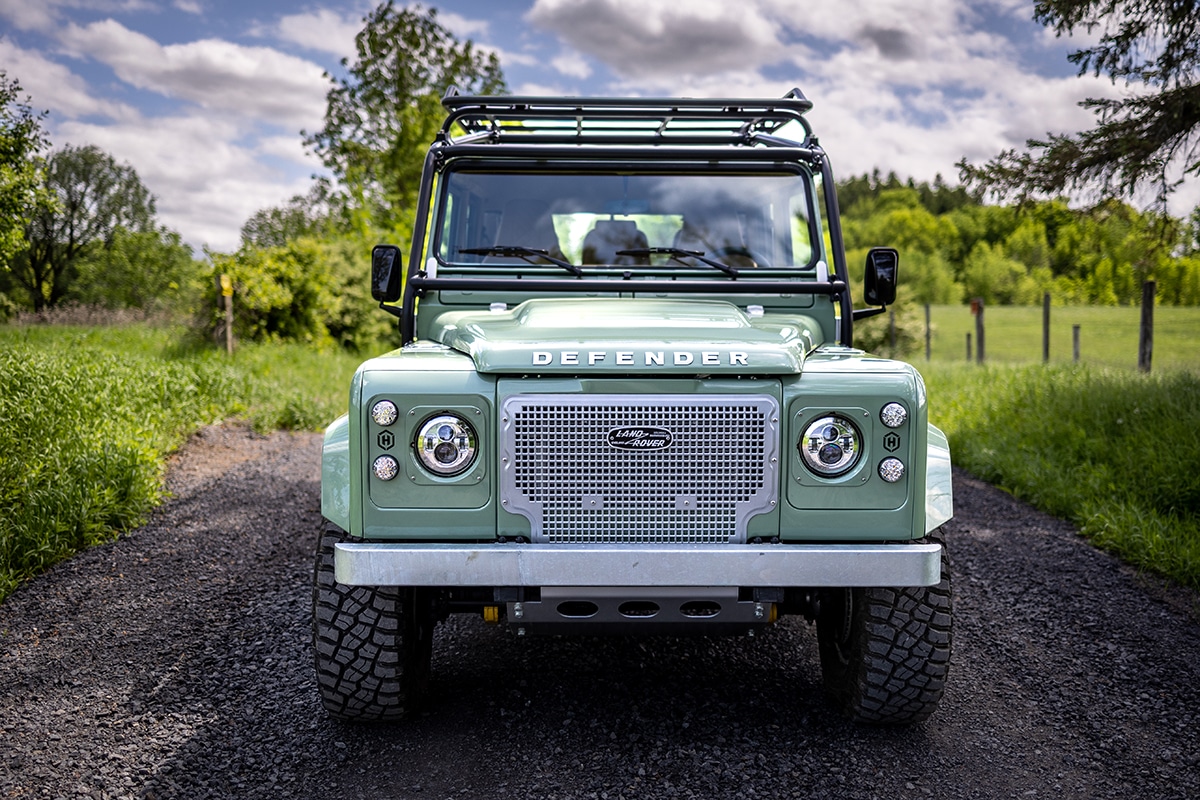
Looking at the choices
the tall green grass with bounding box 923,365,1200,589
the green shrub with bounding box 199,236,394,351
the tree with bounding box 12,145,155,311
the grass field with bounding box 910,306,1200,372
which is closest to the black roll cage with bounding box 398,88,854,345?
the tall green grass with bounding box 923,365,1200,589

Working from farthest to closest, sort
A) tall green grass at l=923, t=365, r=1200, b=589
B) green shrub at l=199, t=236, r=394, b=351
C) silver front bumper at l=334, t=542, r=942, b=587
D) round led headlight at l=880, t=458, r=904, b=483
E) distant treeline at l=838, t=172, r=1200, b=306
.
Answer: distant treeline at l=838, t=172, r=1200, b=306, green shrub at l=199, t=236, r=394, b=351, tall green grass at l=923, t=365, r=1200, b=589, round led headlight at l=880, t=458, r=904, b=483, silver front bumper at l=334, t=542, r=942, b=587

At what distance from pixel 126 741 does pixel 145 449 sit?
4.25m

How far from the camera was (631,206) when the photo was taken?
13.8ft

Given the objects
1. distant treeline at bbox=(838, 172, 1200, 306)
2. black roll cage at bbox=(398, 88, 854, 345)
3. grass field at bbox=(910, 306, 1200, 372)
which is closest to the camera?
black roll cage at bbox=(398, 88, 854, 345)

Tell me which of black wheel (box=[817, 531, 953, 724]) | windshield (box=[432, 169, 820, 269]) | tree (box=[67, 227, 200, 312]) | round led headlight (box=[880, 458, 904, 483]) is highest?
tree (box=[67, 227, 200, 312])

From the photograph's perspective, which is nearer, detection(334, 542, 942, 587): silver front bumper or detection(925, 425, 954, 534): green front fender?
detection(334, 542, 942, 587): silver front bumper

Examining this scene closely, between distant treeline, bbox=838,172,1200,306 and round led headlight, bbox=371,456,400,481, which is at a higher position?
distant treeline, bbox=838,172,1200,306

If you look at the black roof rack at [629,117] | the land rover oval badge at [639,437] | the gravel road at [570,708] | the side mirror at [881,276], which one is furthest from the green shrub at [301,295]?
the land rover oval badge at [639,437]

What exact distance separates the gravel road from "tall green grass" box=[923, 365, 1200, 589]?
2.11 feet

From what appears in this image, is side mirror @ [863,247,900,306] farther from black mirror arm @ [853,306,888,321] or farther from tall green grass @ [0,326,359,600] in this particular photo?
tall green grass @ [0,326,359,600]

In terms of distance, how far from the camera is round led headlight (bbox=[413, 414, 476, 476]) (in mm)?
2799

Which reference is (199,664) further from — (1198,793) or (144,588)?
(1198,793)

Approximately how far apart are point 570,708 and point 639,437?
4.02 ft

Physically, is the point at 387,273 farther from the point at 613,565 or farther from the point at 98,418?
the point at 98,418
